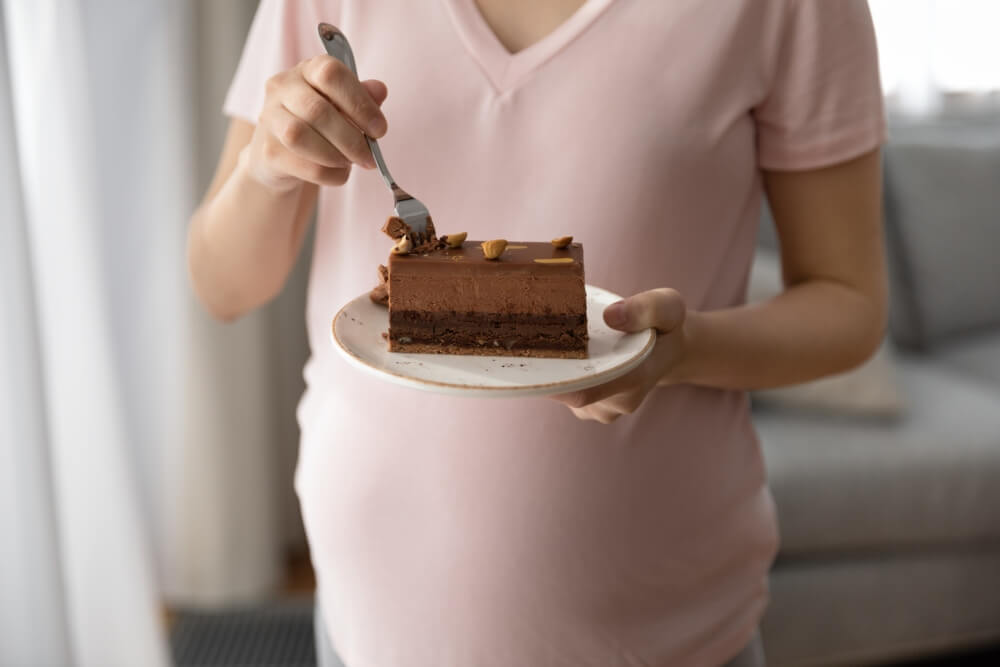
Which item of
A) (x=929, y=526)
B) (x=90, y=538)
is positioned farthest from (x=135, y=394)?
(x=929, y=526)

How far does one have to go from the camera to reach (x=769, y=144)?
0.97 m

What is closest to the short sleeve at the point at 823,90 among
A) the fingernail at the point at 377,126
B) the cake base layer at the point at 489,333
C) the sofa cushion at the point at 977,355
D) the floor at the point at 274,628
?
the cake base layer at the point at 489,333

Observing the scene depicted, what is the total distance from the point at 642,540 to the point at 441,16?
22.1 inches

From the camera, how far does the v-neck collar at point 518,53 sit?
90cm

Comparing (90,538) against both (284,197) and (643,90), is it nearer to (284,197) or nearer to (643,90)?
(284,197)

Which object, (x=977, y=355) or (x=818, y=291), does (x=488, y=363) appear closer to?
(x=818, y=291)

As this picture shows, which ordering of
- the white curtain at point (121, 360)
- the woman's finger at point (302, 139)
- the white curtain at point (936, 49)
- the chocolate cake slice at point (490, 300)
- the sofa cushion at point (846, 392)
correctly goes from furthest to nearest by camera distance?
the white curtain at point (936, 49), the sofa cushion at point (846, 392), the white curtain at point (121, 360), the chocolate cake slice at point (490, 300), the woman's finger at point (302, 139)

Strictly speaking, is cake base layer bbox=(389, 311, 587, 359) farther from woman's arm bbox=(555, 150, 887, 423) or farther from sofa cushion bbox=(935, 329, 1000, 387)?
sofa cushion bbox=(935, 329, 1000, 387)

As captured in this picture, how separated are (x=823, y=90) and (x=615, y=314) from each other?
1.18 ft

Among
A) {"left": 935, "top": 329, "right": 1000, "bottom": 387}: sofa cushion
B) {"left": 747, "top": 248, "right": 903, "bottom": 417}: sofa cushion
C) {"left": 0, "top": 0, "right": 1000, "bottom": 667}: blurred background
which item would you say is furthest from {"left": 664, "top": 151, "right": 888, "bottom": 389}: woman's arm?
{"left": 935, "top": 329, "right": 1000, "bottom": 387}: sofa cushion

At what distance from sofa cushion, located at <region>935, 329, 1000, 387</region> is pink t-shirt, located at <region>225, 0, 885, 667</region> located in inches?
83.7

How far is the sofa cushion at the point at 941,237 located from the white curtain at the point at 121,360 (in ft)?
6.31

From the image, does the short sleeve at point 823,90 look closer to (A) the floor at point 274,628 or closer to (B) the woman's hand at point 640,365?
(B) the woman's hand at point 640,365

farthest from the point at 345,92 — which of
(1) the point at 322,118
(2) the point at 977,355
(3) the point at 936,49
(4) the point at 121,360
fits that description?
(3) the point at 936,49
